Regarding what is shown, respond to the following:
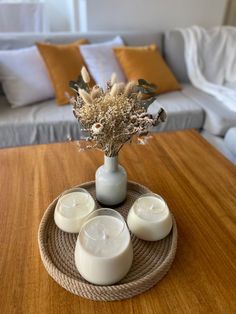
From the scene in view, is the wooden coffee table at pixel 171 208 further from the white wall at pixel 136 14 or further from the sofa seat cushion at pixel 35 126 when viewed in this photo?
the white wall at pixel 136 14

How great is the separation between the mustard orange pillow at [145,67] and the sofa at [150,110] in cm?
10

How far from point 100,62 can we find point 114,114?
1460 millimetres

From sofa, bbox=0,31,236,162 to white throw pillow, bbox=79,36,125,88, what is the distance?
220mm

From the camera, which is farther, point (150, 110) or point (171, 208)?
point (150, 110)

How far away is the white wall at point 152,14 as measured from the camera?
2.45 meters

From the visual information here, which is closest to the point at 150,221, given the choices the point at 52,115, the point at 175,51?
the point at 52,115

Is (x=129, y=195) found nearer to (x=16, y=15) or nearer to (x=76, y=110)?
(x=76, y=110)

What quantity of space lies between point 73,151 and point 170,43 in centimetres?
163

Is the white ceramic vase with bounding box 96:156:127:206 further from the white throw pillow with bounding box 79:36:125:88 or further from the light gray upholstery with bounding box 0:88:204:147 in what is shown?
the white throw pillow with bounding box 79:36:125:88

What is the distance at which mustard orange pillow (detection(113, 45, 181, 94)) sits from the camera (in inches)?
81.2

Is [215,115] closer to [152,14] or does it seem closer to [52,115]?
[52,115]

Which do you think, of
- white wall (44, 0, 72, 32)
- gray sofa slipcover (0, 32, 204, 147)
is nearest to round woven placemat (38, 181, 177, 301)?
gray sofa slipcover (0, 32, 204, 147)

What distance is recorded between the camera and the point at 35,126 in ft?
5.61

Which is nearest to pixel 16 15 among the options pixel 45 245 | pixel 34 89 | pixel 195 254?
pixel 34 89
